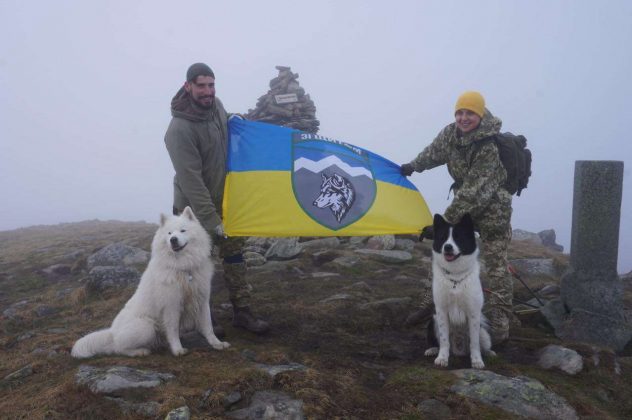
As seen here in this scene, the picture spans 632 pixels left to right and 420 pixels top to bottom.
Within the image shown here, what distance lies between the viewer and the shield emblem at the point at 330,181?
7.66 meters

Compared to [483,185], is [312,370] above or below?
below

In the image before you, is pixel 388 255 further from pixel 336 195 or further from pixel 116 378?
pixel 116 378

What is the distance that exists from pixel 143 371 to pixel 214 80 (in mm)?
3759

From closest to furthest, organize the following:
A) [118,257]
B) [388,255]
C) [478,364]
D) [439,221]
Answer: [478,364], [439,221], [388,255], [118,257]

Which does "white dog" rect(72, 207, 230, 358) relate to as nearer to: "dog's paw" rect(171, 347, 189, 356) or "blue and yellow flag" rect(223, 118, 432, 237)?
"dog's paw" rect(171, 347, 189, 356)

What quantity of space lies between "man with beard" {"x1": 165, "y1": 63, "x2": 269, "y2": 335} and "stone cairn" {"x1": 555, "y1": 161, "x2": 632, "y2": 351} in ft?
17.8

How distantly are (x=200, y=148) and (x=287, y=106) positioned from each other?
10.4 m

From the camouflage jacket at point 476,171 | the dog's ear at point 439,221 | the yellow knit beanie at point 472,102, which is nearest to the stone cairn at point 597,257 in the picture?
the camouflage jacket at point 476,171

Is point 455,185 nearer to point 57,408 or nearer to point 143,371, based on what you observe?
point 143,371

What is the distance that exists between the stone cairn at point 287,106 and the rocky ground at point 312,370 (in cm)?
758

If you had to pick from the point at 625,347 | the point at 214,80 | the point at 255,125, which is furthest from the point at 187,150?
the point at 625,347

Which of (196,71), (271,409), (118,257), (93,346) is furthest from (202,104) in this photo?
(118,257)

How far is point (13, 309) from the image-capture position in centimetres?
1004

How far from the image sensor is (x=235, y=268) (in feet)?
23.0
